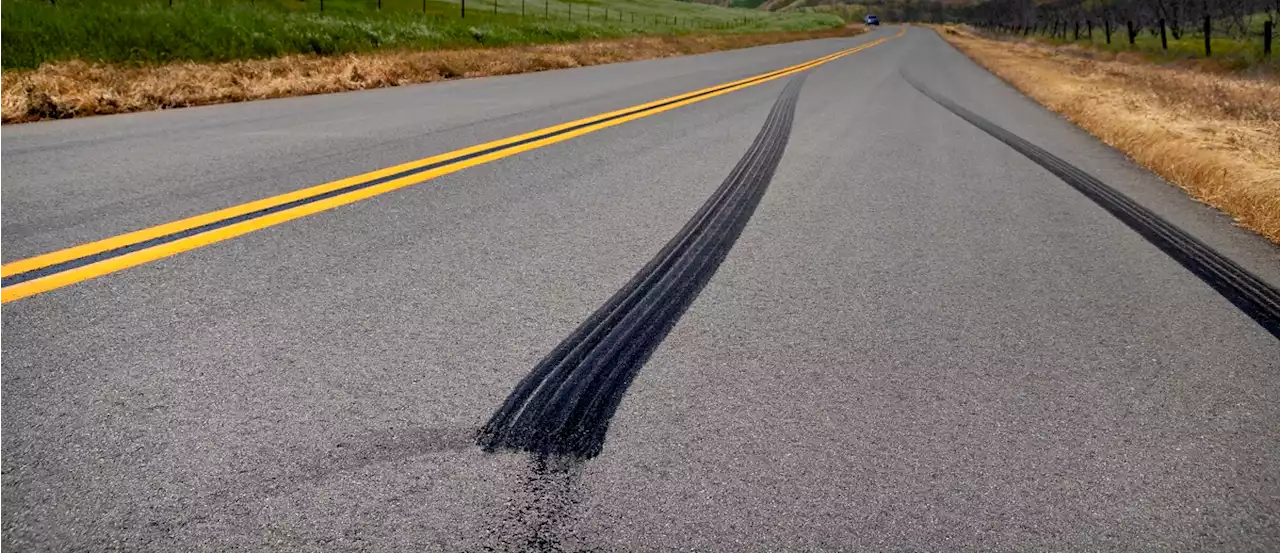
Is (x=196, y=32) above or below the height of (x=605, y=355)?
above

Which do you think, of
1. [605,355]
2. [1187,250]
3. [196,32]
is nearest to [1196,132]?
[1187,250]

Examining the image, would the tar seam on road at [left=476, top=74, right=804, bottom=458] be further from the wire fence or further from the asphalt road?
the wire fence

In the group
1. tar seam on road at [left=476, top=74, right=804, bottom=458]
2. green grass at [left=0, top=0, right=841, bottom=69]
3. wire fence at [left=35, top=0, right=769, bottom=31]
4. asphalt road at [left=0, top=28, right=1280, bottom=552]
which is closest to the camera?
asphalt road at [left=0, top=28, right=1280, bottom=552]

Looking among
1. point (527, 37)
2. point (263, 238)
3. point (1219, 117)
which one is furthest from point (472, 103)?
point (527, 37)

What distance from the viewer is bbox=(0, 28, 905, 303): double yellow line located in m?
3.09

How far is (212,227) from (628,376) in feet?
8.23

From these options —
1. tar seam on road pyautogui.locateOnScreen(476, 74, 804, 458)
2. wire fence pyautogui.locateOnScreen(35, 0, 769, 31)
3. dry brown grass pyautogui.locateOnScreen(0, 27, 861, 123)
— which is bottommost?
tar seam on road pyautogui.locateOnScreen(476, 74, 804, 458)

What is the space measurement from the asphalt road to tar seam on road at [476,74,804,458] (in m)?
0.05

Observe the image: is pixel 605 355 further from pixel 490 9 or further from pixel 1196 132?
pixel 490 9

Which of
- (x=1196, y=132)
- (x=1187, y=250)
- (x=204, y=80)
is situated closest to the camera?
(x=1187, y=250)

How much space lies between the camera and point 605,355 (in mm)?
2766

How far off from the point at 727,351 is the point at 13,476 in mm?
2101

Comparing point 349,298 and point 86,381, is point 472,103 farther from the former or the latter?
point 86,381

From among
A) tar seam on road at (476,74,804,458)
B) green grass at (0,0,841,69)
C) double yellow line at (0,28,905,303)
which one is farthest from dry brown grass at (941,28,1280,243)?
green grass at (0,0,841,69)
